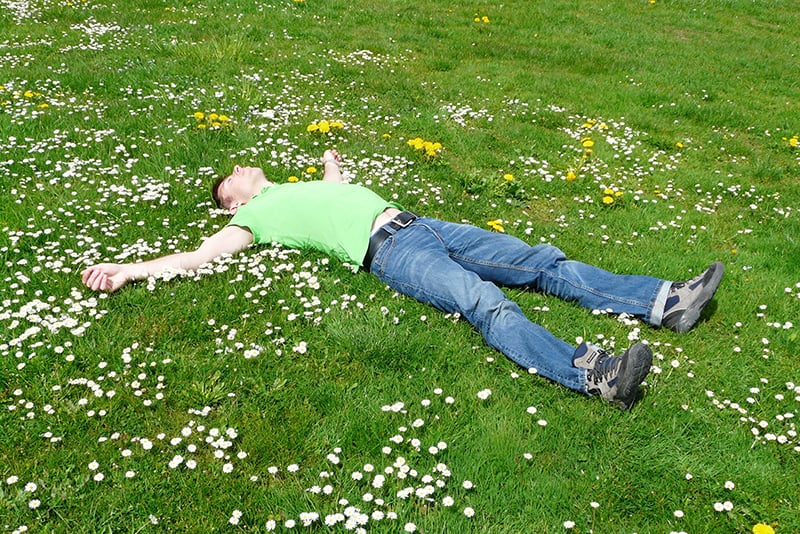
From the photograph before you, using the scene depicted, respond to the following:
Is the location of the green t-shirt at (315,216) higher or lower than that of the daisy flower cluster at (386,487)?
higher

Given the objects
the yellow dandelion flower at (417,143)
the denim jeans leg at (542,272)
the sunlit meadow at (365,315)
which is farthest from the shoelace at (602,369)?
the yellow dandelion flower at (417,143)

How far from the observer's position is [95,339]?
173 inches

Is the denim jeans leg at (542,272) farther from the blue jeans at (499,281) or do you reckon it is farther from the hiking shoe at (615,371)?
the hiking shoe at (615,371)

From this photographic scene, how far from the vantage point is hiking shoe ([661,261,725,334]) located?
4770 millimetres

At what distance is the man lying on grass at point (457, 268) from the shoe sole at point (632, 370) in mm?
162

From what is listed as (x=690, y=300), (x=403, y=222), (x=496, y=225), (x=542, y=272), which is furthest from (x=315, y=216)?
(x=690, y=300)

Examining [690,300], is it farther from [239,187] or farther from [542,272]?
[239,187]

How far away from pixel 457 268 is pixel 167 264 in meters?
2.40

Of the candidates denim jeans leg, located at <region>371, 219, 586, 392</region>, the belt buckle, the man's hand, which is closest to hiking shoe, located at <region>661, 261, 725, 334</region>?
denim jeans leg, located at <region>371, 219, 586, 392</region>

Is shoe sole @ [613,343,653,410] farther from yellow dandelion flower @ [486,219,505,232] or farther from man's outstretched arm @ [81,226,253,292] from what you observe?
man's outstretched arm @ [81,226,253,292]

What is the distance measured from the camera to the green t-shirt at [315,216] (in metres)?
5.30

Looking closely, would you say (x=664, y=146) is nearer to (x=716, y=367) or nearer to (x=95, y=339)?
(x=716, y=367)

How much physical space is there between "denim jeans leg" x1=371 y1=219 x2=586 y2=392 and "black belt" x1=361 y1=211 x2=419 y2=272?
6 centimetres

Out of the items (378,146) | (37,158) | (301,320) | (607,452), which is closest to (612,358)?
(607,452)
